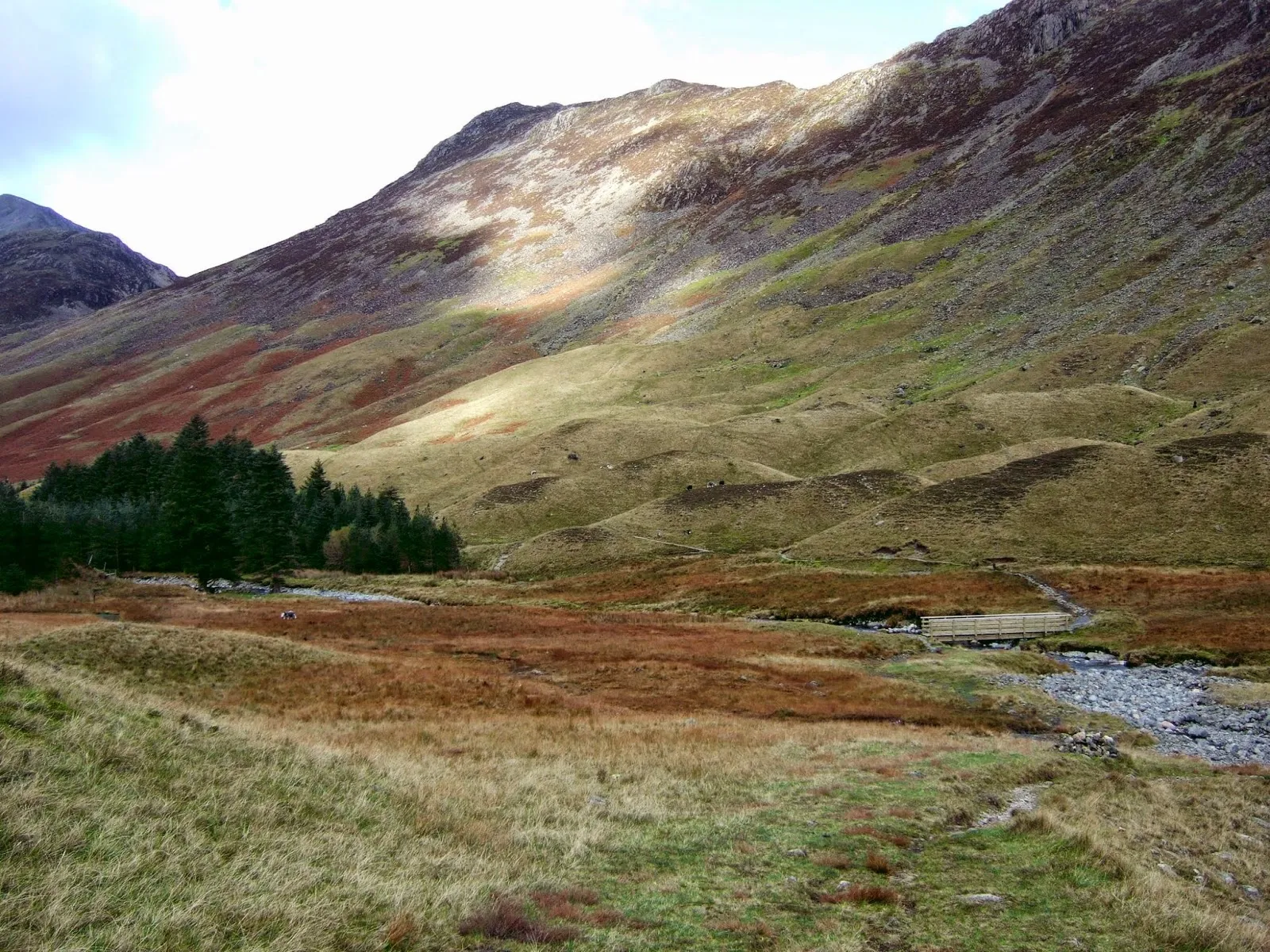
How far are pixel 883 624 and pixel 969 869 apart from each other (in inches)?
1748

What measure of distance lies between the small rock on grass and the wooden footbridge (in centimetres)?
4149

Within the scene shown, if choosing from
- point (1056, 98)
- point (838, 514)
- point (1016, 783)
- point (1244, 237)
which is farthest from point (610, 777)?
point (1056, 98)

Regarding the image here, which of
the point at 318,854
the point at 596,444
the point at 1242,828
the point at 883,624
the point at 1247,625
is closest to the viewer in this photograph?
the point at 318,854

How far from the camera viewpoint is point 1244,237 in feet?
397

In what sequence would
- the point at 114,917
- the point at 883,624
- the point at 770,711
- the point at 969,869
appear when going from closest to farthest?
the point at 114,917, the point at 969,869, the point at 770,711, the point at 883,624

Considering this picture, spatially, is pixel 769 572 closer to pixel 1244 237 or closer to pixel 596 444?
pixel 596 444

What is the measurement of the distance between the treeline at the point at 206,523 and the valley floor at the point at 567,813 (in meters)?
47.4

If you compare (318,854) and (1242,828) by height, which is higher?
(318,854)

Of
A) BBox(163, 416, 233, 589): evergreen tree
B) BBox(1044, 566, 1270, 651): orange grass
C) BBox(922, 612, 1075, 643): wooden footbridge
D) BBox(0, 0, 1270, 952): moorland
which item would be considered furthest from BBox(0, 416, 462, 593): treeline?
BBox(1044, 566, 1270, 651): orange grass

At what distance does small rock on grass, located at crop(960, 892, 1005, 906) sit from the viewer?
12.7 metres

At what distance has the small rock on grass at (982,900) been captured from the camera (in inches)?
498

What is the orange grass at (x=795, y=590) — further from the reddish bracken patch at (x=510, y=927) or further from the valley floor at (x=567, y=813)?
the reddish bracken patch at (x=510, y=927)

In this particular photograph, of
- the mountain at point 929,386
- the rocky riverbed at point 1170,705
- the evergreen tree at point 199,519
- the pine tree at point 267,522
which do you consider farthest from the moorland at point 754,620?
the evergreen tree at point 199,519

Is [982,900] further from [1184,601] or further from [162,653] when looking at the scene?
[1184,601]
